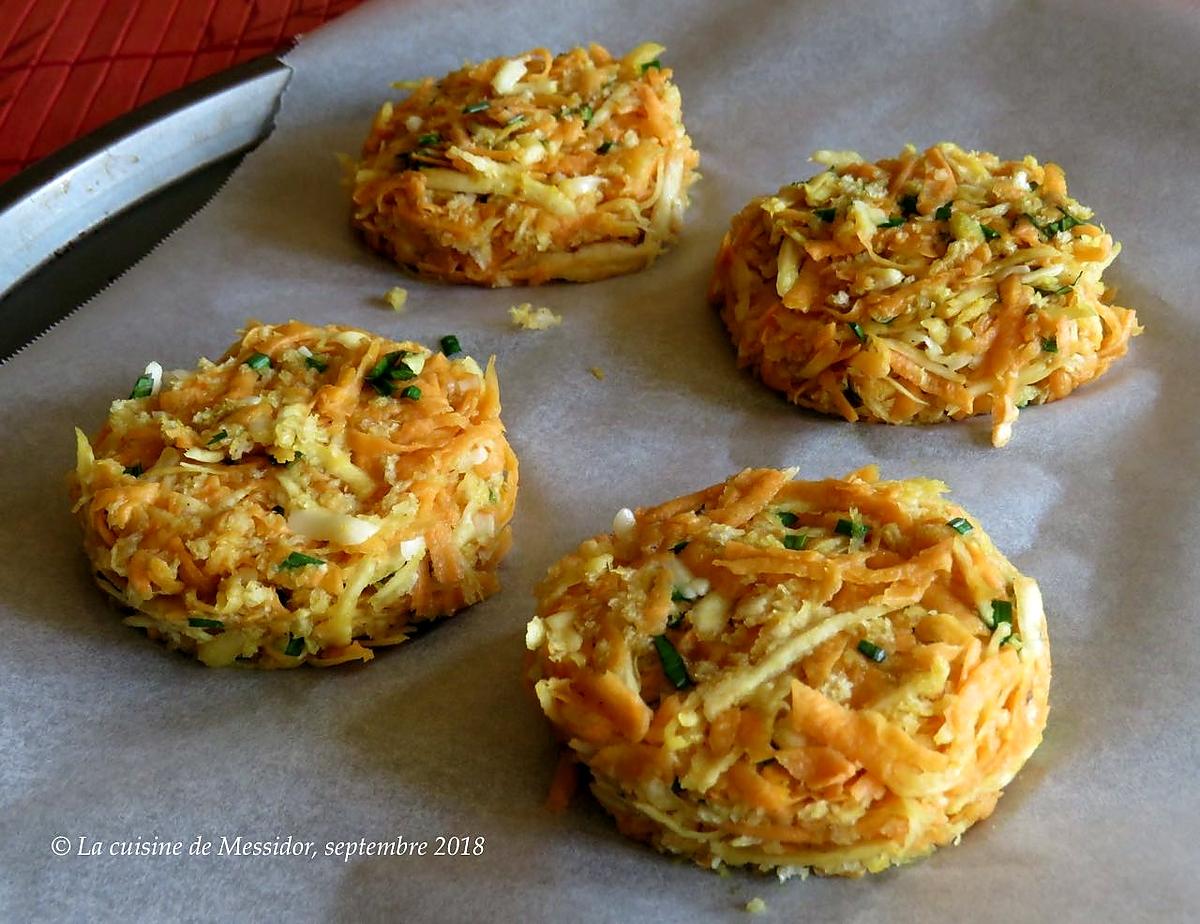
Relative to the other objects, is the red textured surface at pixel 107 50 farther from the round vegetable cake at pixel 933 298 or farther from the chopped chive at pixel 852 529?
the chopped chive at pixel 852 529

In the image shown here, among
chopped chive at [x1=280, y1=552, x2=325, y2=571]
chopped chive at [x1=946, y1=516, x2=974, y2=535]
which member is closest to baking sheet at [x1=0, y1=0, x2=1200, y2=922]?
chopped chive at [x1=280, y1=552, x2=325, y2=571]

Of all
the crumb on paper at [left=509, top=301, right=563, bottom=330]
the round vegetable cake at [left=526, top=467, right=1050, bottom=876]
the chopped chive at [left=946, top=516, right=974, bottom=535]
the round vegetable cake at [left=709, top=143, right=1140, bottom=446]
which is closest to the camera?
the round vegetable cake at [left=526, top=467, right=1050, bottom=876]

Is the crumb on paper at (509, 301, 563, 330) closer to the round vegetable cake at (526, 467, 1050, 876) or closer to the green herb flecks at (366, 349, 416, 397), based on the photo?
the green herb flecks at (366, 349, 416, 397)

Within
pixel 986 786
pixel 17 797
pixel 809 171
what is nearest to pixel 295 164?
pixel 809 171

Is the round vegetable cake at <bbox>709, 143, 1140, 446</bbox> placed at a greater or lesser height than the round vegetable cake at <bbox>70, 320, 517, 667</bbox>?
lesser

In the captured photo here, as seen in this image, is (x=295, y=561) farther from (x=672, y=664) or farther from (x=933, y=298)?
(x=933, y=298)

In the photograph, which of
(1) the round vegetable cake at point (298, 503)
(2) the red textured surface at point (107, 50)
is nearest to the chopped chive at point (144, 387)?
(1) the round vegetable cake at point (298, 503)

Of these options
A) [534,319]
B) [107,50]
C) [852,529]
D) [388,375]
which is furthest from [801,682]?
[107,50]
